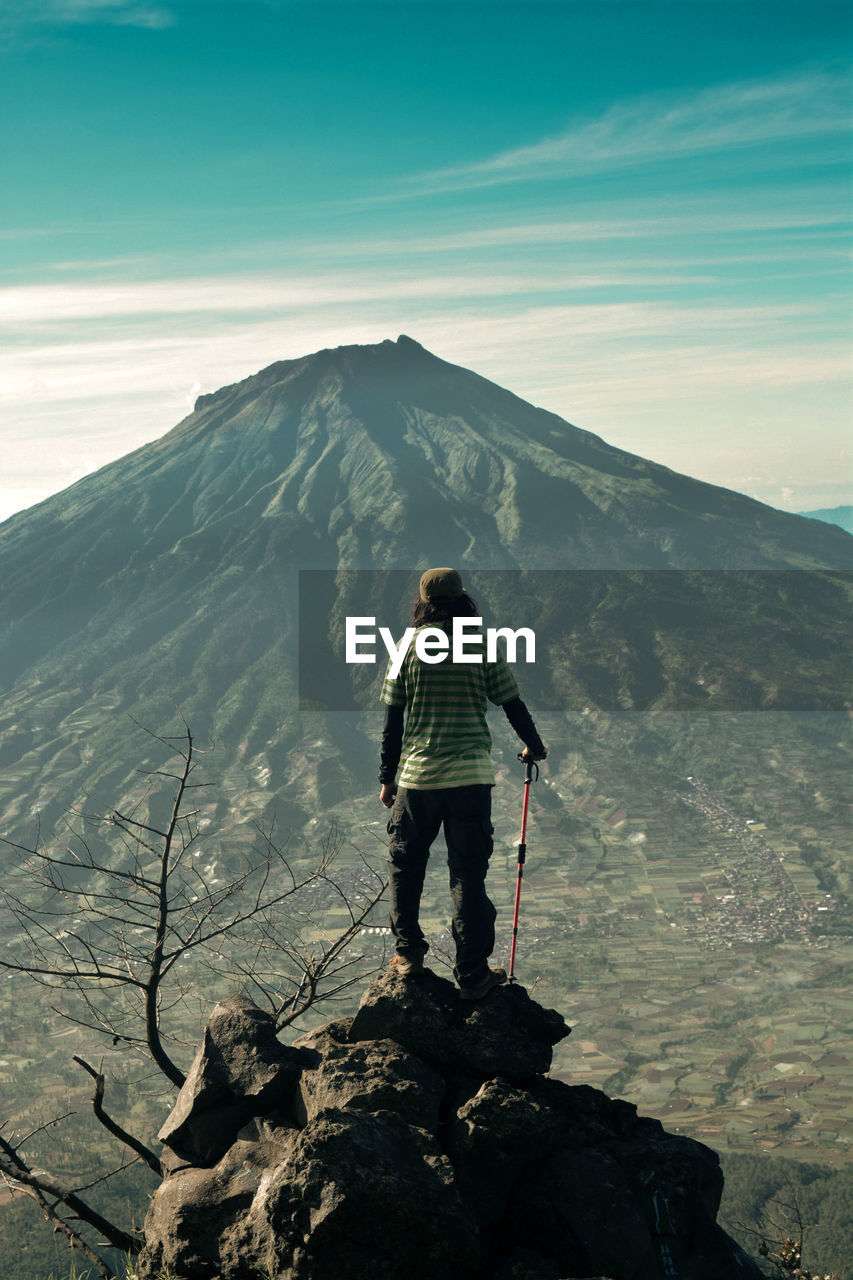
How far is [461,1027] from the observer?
841 centimetres

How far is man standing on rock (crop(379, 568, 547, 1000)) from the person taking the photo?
335 inches

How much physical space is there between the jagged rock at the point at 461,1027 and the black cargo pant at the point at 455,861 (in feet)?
0.97

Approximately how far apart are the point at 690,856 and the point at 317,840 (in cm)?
6840

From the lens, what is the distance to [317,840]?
169875mm

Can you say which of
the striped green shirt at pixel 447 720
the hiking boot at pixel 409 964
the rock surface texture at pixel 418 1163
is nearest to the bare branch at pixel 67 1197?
the rock surface texture at pixel 418 1163

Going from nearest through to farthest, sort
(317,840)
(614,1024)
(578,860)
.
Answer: (614,1024) → (317,840) → (578,860)

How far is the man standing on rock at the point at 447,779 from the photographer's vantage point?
8500 mm

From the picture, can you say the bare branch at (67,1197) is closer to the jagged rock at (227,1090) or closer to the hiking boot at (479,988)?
the jagged rock at (227,1090)

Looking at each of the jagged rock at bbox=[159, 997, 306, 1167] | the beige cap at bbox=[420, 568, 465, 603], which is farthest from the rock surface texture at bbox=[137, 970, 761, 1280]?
the beige cap at bbox=[420, 568, 465, 603]

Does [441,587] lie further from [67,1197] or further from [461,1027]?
[67,1197]

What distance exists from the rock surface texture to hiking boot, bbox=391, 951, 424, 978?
7cm

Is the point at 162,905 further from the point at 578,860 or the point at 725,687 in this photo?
the point at 725,687

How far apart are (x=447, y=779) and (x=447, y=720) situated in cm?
51

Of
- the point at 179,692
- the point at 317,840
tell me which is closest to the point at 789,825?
the point at 317,840
